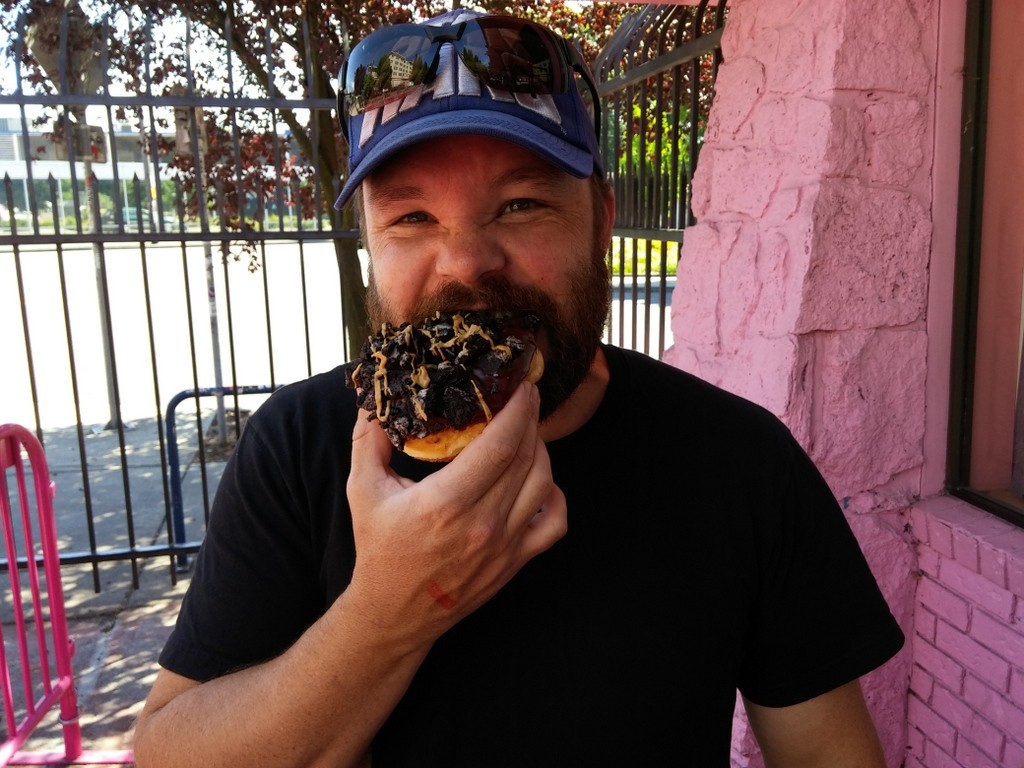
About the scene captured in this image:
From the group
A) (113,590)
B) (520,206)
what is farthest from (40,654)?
(520,206)

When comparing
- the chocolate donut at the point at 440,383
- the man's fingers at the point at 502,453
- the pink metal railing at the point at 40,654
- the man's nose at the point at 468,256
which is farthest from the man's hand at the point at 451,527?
the pink metal railing at the point at 40,654

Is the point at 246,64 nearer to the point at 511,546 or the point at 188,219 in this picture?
the point at 188,219

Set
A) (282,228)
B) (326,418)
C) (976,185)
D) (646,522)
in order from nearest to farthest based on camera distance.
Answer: (646,522)
(326,418)
(976,185)
(282,228)

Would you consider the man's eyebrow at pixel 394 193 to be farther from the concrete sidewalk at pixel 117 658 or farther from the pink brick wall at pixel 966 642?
the concrete sidewalk at pixel 117 658

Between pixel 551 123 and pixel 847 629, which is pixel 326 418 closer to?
pixel 551 123

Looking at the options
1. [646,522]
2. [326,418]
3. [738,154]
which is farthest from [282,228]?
[646,522]

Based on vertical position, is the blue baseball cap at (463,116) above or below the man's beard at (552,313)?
above
